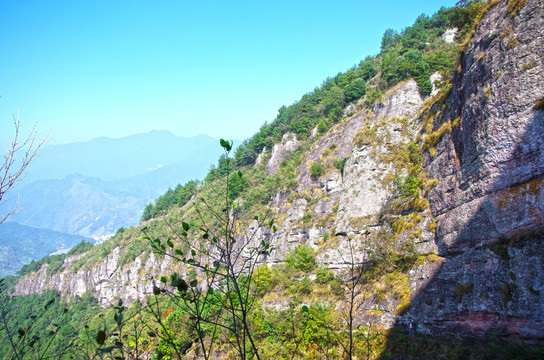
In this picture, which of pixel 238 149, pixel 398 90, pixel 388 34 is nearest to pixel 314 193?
pixel 398 90

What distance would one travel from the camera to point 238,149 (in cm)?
6612

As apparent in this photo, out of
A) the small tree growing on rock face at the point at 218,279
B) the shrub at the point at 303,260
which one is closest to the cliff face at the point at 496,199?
the small tree growing on rock face at the point at 218,279

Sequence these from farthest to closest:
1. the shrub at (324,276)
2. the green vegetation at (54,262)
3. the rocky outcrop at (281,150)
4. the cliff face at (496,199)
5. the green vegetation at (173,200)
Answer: the green vegetation at (54,262), the green vegetation at (173,200), the rocky outcrop at (281,150), the shrub at (324,276), the cliff face at (496,199)

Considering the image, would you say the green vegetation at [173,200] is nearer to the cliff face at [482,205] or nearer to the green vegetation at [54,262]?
the green vegetation at [54,262]

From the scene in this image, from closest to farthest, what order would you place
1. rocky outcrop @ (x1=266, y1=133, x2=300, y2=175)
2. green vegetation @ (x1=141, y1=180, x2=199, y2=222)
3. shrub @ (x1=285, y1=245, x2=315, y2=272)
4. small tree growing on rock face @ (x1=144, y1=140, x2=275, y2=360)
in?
small tree growing on rock face @ (x1=144, y1=140, x2=275, y2=360) < shrub @ (x1=285, y1=245, x2=315, y2=272) < rocky outcrop @ (x1=266, y1=133, x2=300, y2=175) < green vegetation @ (x1=141, y1=180, x2=199, y2=222)

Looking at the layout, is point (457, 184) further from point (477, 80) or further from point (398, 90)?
point (398, 90)

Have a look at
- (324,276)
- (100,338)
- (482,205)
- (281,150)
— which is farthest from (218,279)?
(281,150)

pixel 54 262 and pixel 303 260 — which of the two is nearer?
pixel 303 260

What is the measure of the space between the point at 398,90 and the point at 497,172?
23.2 meters

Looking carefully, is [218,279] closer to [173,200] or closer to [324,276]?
[324,276]

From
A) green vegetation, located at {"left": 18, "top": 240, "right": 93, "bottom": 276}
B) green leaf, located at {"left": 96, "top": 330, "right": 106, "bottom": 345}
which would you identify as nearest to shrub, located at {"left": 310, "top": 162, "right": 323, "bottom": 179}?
green leaf, located at {"left": 96, "top": 330, "right": 106, "bottom": 345}

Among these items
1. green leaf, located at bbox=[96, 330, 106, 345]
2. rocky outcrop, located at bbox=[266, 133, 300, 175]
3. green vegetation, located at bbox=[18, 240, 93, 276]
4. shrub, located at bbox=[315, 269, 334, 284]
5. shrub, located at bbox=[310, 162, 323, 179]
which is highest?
rocky outcrop, located at bbox=[266, 133, 300, 175]

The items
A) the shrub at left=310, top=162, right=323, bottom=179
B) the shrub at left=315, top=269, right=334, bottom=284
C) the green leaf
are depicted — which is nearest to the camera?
the green leaf

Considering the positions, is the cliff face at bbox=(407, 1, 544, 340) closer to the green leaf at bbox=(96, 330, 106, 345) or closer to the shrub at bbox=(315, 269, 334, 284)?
the shrub at bbox=(315, 269, 334, 284)
